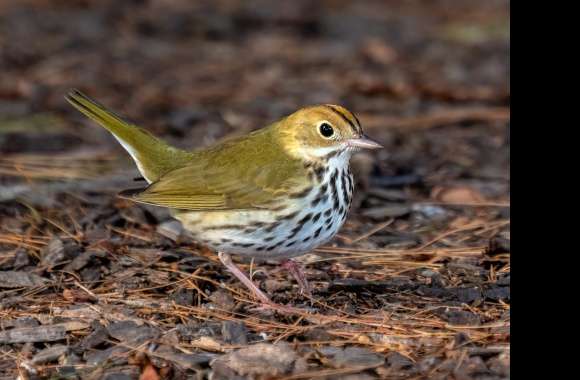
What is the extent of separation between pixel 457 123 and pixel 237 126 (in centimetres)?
186

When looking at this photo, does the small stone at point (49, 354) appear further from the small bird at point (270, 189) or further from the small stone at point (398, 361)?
the small stone at point (398, 361)

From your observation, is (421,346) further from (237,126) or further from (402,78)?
(402,78)

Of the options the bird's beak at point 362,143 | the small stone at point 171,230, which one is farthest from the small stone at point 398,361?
the small stone at point 171,230

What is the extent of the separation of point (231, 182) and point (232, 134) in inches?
104

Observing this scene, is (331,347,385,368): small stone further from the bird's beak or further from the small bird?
the bird's beak

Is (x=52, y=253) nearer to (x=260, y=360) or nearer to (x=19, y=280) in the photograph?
(x=19, y=280)

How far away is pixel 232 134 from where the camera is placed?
314 inches

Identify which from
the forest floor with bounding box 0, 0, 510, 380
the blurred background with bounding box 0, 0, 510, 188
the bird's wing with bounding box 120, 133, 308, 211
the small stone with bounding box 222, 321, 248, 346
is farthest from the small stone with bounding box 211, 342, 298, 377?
the blurred background with bounding box 0, 0, 510, 188

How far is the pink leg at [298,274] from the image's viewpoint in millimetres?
5206

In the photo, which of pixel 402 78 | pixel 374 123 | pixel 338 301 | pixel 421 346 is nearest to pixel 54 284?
pixel 338 301

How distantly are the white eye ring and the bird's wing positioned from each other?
0.20 metres

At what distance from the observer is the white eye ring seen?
5.25 meters

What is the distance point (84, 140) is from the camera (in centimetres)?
792

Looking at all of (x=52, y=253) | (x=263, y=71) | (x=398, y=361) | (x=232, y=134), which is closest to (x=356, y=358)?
(x=398, y=361)
